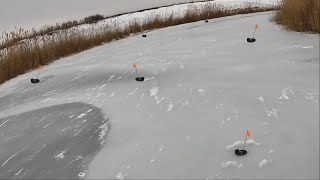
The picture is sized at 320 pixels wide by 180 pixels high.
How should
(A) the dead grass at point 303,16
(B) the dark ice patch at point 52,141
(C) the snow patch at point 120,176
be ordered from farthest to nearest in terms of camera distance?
(A) the dead grass at point 303,16 < (B) the dark ice patch at point 52,141 < (C) the snow patch at point 120,176

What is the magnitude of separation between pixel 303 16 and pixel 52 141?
4.08 meters

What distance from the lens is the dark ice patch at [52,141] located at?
8.54 ft

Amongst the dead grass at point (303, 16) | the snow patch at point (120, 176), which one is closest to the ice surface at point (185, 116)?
the snow patch at point (120, 176)

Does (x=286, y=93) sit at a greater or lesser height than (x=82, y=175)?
greater

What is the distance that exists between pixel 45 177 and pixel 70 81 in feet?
8.26

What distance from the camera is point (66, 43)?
7859 millimetres

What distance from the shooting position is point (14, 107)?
4262 millimetres

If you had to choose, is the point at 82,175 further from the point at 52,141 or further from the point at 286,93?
the point at 286,93

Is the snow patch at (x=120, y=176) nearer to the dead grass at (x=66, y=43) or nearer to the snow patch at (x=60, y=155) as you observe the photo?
the snow patch at (x=60, y=155)

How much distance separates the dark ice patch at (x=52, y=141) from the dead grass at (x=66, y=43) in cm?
285

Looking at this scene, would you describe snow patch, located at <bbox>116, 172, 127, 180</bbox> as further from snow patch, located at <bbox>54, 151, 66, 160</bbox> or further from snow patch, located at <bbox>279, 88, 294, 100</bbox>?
snow patch, located at <bbox>279, 88, 294, 100</bbox>

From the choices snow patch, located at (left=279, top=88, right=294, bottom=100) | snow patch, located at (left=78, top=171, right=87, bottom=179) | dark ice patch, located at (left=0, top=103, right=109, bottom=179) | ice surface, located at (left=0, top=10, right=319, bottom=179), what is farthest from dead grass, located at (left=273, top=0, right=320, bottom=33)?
snow patch, located at (left=78, top=171, right=87, bottom=179)

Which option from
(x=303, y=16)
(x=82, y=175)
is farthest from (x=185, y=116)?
(x=303, y=16)

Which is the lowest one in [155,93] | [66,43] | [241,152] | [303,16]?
[241,152]
